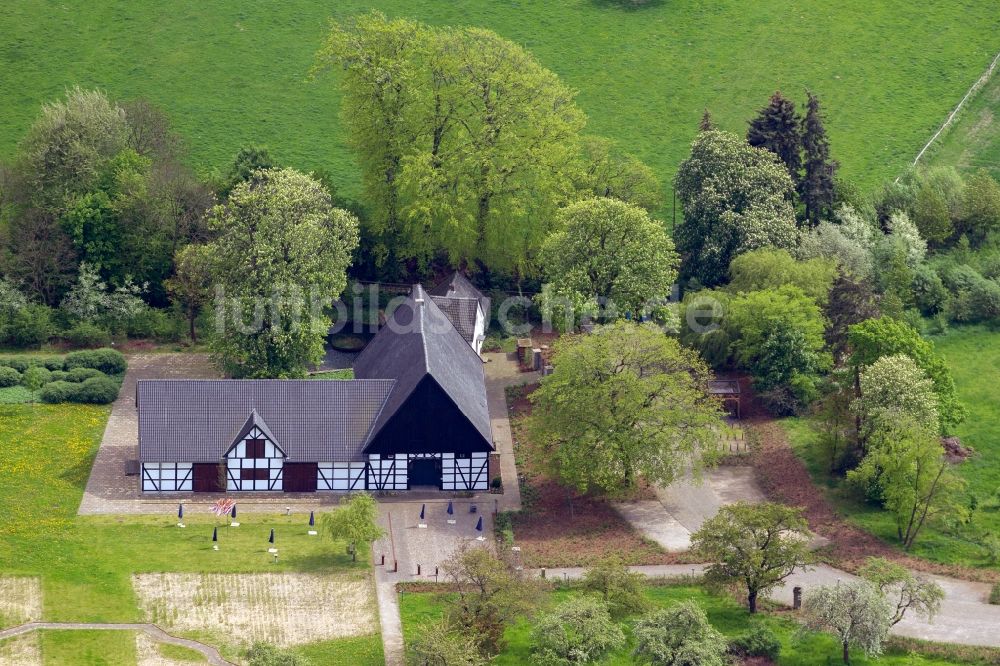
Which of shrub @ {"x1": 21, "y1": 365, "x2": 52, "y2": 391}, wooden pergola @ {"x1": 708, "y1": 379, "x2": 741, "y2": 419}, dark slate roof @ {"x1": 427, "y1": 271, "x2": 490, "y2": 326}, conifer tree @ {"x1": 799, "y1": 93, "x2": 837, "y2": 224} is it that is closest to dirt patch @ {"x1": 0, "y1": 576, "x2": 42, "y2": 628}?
shrub @ {"x1": 21, "y1": 365, "x2": 52, "y2": 391}

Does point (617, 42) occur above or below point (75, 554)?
above

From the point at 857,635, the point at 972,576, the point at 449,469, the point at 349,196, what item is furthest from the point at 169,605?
the point at 349,196

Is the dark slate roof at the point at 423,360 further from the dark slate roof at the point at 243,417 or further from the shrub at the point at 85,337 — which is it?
the shrub at the point at 85,337

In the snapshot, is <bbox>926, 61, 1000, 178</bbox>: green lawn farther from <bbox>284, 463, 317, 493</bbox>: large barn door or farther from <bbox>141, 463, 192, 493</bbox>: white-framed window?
<bbox>141, 463, 192, 493</bbox>: white-framed window

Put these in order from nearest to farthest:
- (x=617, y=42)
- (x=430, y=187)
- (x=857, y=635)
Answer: (x=857, y=635) < (x=430, y=187) < (x=617, y=42)

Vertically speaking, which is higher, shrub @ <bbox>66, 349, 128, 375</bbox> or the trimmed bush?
shrub @ <bbox>66, 349, 128, 375</bbox>

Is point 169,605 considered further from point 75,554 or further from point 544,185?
point 544,185

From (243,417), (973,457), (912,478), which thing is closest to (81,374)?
(243,417)
